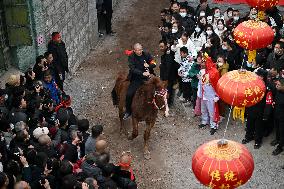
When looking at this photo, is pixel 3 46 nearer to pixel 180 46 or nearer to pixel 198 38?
pixel 180 46

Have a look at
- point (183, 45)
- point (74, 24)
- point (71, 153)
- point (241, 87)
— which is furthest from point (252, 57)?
point (74, 24)

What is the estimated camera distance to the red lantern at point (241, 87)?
792 cm

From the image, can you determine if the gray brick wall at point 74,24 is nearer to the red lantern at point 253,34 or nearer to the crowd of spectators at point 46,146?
the crowd of spectators at point 46,146

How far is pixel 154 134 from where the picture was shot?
11430 millimetres

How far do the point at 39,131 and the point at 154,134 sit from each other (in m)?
3.66

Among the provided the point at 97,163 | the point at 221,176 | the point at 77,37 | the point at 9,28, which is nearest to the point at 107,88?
the point at 77,37

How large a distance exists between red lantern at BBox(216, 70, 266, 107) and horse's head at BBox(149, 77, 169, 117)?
1885 millimetres

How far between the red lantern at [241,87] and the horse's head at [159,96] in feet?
6.19

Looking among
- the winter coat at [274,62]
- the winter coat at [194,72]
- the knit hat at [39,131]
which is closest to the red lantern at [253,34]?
the winter coat at [274,62]

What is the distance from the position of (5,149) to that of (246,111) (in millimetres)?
5355

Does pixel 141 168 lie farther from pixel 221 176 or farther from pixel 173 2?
pixel 173 2

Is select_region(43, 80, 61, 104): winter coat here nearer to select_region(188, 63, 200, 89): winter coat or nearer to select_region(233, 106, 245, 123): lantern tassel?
select_region(188, 63, 200, 89): winter coat

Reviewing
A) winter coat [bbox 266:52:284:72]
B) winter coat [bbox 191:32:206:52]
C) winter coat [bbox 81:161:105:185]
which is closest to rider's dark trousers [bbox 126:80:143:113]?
winter coat [bbox 191:32:206:52]

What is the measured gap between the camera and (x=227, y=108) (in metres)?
12.0
